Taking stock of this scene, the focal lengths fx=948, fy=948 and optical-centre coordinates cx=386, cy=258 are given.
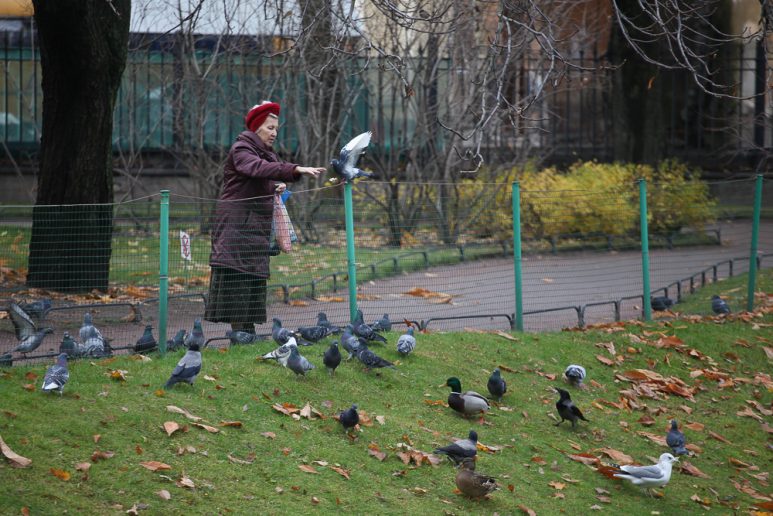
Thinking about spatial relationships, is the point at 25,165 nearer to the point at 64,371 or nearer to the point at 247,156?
the point at 247,156

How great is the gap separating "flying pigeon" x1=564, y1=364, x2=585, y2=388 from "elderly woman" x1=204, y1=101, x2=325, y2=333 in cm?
302

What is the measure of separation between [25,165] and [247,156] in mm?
14907

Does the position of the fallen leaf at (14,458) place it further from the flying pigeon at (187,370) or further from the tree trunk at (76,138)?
the tree trunk at (76,138)

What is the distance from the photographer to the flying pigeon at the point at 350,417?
7156mm

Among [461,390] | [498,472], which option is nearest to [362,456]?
[498,472]

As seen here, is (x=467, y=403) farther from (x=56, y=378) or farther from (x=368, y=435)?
(x=56, y=378)

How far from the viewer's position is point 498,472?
284 inches

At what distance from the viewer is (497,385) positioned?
8508 millimetres

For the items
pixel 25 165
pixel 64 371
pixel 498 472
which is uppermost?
pixel 25 165

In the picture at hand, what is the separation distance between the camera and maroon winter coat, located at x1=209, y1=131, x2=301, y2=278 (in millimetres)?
8594

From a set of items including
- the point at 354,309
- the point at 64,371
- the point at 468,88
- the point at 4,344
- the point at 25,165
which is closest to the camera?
the point at 64,371

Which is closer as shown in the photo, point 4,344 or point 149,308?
point 4,344

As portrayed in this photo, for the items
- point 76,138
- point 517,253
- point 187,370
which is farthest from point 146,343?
point 76,138

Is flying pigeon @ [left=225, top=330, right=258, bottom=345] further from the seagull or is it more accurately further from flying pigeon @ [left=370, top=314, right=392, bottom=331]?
the seagull
